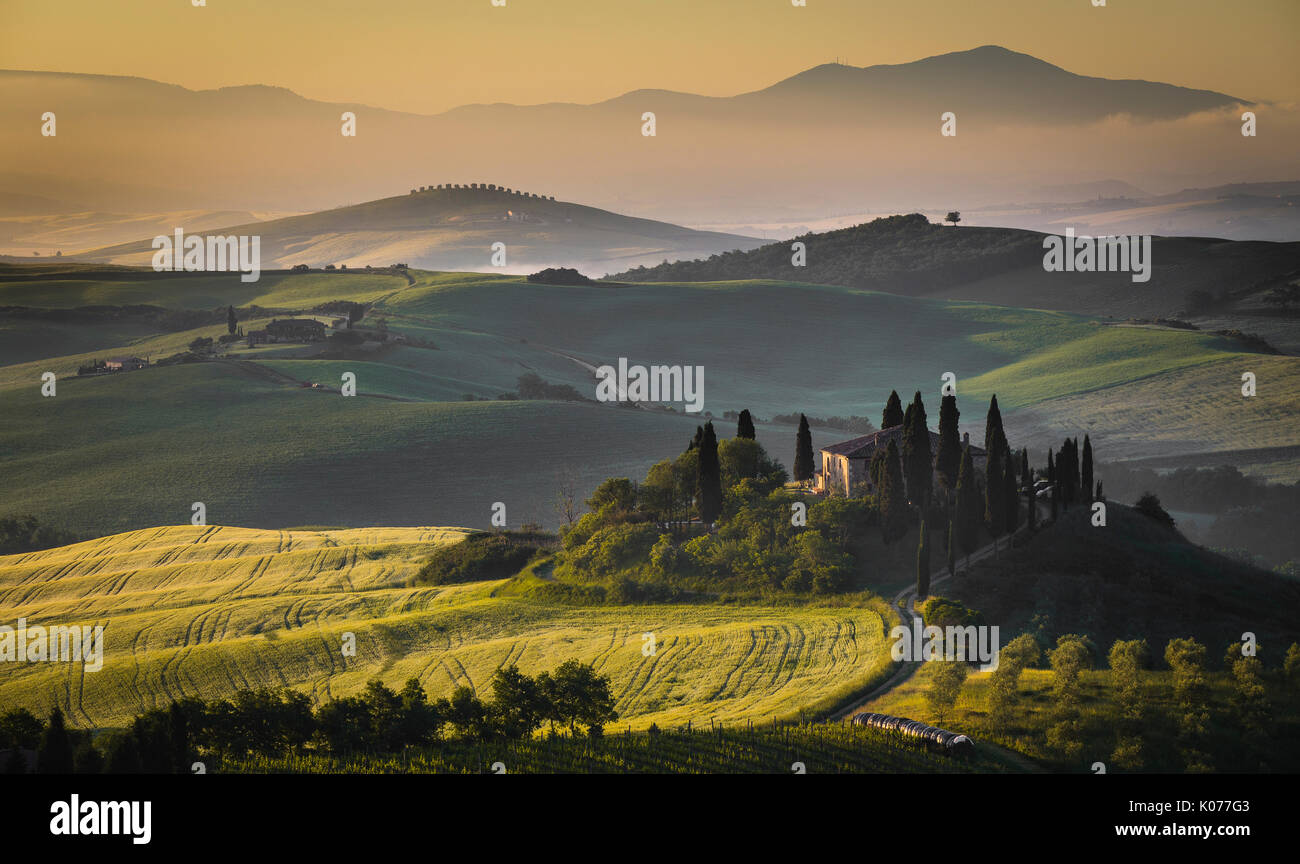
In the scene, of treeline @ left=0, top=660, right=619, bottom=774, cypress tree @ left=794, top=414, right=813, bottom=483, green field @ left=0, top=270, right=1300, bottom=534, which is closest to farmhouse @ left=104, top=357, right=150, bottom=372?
green field @ left=0, top=270, right=1300, bottom=534

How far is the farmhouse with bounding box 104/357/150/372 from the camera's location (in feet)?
522

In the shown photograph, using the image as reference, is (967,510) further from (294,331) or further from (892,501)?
(294,331)

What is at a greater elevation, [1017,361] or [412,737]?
[1017,361]

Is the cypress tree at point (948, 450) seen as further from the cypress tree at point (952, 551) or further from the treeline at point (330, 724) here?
the treeline at point (330, 724)

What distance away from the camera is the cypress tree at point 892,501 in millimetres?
74750

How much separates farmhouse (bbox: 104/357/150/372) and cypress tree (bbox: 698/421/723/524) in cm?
10565

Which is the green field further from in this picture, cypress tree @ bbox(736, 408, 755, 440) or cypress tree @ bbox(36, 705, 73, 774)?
cypress tree @ bbox(36, 705, 73, 774)

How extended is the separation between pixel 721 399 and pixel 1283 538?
80.5 meters

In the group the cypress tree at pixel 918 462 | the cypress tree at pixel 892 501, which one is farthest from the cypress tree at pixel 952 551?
the cypress tree at pixel 918 462


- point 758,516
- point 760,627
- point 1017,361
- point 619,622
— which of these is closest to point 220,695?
point 619,622

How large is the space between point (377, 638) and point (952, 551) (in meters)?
33.0

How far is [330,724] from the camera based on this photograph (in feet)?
159
